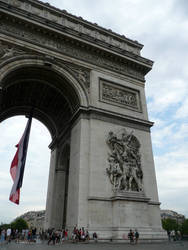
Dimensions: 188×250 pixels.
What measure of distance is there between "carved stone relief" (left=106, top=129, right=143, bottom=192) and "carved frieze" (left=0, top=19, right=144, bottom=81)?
635cm

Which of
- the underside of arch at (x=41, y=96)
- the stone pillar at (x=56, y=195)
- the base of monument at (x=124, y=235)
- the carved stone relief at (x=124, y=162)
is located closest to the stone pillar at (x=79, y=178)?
the base of monument at (x=124, y=235)

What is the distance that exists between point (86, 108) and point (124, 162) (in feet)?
15.7

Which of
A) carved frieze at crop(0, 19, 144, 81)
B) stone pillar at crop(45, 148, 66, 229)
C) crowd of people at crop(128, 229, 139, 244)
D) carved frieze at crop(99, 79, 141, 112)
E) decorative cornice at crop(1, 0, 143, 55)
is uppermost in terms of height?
decorative cornice at crop(1, 0, 143, 55)

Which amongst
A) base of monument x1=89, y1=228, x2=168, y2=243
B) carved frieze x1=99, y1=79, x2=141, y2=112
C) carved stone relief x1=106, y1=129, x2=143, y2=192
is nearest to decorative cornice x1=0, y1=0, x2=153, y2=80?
carved frieze x1=99, y1=79, x2=141, y2=112

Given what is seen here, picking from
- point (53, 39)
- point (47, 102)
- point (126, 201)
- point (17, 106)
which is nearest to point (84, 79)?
point (53, 39)

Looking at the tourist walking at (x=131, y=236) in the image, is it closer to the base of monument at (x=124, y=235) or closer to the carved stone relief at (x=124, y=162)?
the base of monument at (x=124, y=235)

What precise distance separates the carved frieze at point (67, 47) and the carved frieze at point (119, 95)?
5.23ft

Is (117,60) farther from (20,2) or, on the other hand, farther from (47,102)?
(20,2)

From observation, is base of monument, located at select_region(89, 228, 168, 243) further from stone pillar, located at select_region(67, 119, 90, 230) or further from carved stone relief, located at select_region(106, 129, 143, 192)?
carved stone relief, located at select_region(106, 129, 143, 192)

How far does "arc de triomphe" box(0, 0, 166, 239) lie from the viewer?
14558 millimetres

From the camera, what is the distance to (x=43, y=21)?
1744cm

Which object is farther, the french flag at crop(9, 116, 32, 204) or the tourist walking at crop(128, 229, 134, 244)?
the french flag at crop(9, 116, 32, 204)

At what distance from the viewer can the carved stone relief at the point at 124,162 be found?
15344mm

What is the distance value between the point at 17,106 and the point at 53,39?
24.9ft
